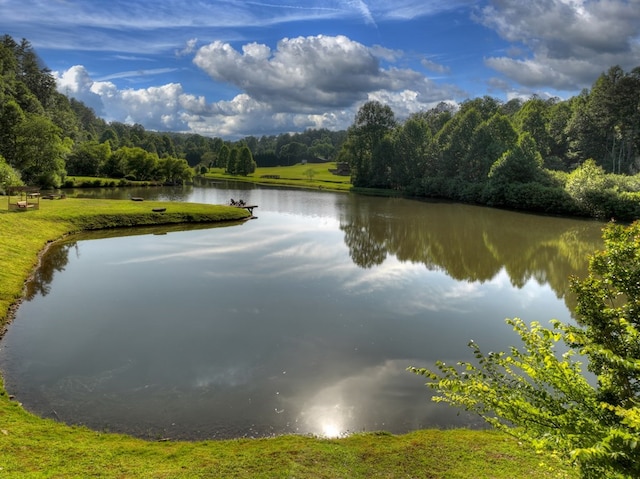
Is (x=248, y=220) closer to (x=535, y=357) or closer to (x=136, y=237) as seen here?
(x=136, y=237)

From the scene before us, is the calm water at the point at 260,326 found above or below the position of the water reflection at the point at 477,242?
below

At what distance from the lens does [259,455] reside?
29.6 ft

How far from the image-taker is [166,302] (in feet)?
66.8

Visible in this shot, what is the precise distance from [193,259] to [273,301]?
10.6 m

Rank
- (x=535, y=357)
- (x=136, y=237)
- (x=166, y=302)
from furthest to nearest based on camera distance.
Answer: (x=136, y=237) → (x=166, y=302) → (x=535, y=357)

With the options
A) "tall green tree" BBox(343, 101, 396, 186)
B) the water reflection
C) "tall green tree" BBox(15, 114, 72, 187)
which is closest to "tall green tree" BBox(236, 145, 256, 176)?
"tall green tree" BBox(343, 101, 396, 186)

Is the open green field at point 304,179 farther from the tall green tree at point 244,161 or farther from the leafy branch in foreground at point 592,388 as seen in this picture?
the leafy branch in foreground at point 592,388

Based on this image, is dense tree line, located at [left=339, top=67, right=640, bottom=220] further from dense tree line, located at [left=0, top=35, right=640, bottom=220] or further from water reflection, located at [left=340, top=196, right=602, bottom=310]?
water reflection, located at [left=340, top=196, right=602, bottom=310]

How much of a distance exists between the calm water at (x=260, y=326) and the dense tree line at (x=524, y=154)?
26.5 meters

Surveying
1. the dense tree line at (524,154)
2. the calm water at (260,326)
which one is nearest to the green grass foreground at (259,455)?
the calm water at (260,326)

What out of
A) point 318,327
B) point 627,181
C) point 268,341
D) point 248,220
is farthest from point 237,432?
point 627,181

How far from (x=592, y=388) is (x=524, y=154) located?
71.1 metres

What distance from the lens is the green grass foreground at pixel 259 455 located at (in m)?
8.12

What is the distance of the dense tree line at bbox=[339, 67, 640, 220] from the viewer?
194 ft
